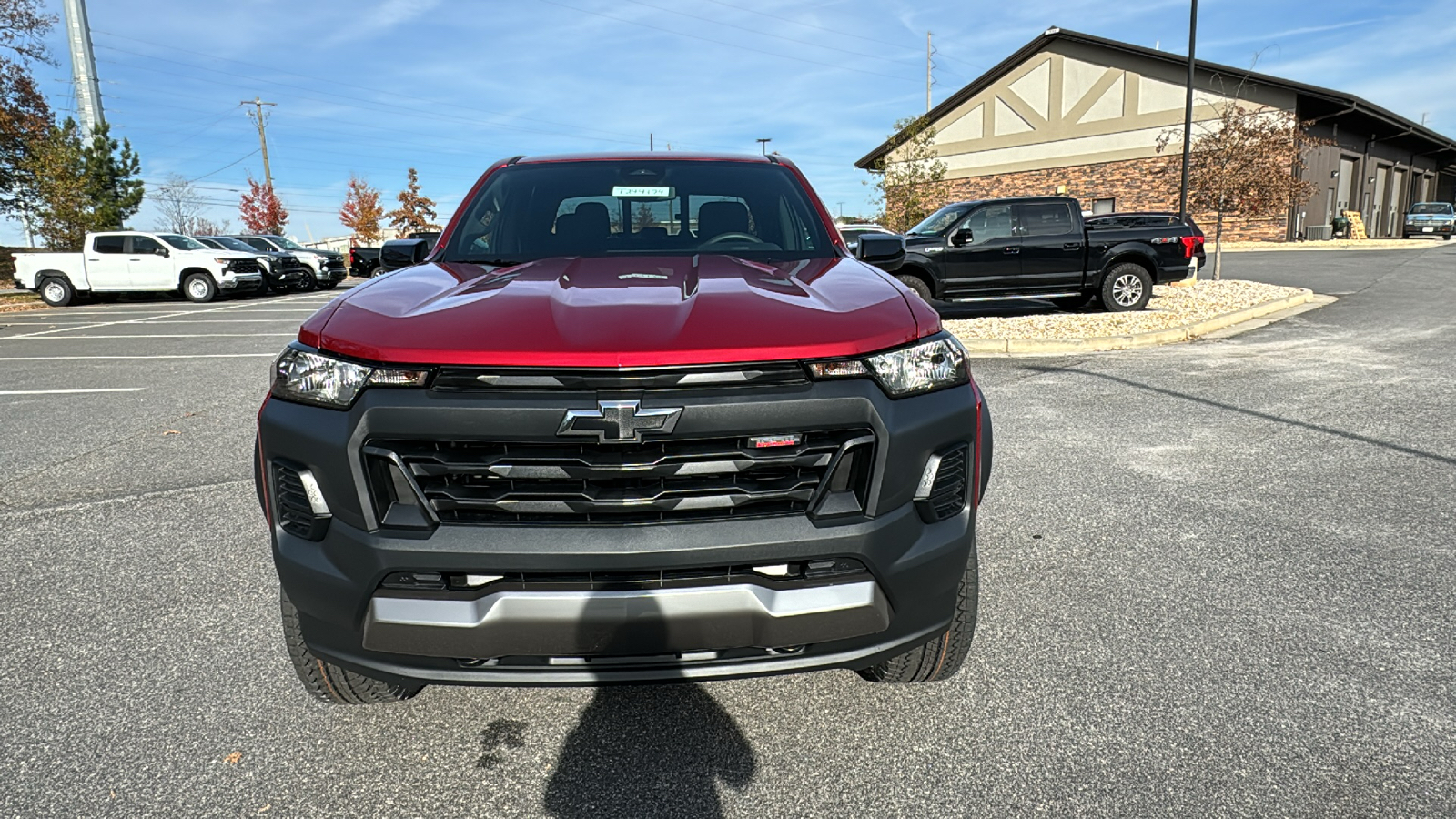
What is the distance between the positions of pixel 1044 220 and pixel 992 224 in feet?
2.65

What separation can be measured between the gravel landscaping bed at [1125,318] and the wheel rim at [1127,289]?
0.32 meters

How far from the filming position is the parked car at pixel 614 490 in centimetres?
203

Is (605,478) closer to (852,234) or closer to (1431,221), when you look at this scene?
(852,234)

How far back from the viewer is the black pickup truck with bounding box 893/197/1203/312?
42.2 feet

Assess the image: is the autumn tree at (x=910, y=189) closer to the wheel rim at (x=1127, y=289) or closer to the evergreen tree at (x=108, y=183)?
the wheel rim at (x=1127, y=289)

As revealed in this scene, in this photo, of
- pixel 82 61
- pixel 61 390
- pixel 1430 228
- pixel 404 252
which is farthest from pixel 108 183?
pixel 1430 228

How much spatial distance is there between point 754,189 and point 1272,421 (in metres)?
4.81

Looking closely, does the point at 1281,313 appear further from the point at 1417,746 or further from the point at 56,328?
the point at 56,328

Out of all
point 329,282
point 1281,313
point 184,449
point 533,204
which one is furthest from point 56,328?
point 1281,313

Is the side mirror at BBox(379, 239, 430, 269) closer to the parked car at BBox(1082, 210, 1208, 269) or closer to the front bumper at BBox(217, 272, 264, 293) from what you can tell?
the parked car at BBox(1082, 210, 1208, 269)

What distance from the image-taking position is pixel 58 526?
176 inches

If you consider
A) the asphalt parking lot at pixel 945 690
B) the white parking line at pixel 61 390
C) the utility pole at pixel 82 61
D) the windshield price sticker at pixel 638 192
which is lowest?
the asphalt parking lot at pixel 945 690

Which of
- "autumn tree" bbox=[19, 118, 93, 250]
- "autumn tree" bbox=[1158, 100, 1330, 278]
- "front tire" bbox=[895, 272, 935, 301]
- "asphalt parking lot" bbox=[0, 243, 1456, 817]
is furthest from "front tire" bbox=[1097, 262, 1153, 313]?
"autumn tree" bbox=[19, 118, 93, 250]

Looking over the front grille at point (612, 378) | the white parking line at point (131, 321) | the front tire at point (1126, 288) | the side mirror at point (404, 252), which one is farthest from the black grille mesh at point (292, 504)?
the white parking line at point (131, 321)
